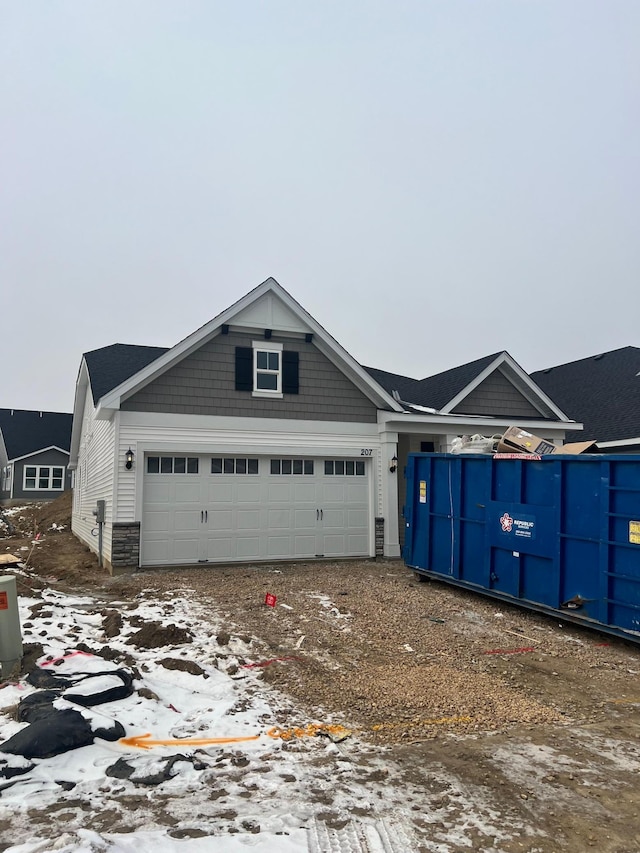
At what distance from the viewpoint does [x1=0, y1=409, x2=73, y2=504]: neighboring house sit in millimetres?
39312

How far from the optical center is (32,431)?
137ft

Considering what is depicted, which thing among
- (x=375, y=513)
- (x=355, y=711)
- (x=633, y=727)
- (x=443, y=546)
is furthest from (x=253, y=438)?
(x=633, y=727)

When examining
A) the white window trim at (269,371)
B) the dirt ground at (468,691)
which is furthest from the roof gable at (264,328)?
the dirt ground at (468,691)

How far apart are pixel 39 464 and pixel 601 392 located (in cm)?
3409

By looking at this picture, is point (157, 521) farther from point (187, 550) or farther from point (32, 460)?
point (32, 460)

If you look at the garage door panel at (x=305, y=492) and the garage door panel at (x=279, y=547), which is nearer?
the garage door panel at (x=279, y=547)

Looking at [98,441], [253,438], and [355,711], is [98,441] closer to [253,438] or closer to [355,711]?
[253,438]

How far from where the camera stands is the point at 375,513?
1397 cm

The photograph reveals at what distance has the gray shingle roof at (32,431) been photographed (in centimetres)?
4034

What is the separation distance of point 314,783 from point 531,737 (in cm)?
177

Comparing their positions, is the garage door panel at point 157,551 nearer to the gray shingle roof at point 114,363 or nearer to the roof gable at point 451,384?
the gray shingle roof at point 114,363

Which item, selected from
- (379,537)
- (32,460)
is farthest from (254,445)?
(32,460)

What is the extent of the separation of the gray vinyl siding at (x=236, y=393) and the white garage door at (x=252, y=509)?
1.03m

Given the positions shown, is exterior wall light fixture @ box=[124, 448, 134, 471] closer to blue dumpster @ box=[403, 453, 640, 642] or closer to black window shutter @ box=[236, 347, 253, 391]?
black window shutter @ box=[236, 347, 253, 391]
